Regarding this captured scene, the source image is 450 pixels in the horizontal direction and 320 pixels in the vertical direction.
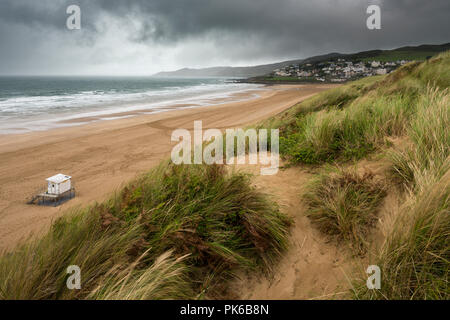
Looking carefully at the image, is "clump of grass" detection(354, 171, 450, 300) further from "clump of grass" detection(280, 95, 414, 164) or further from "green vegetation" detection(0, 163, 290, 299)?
"clump of grass" detection(280, 95, 414, 164)

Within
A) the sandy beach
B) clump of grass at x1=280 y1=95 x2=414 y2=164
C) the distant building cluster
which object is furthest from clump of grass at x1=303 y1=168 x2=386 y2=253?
the distant building cluster

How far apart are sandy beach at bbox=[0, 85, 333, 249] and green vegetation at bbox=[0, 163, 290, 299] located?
80 cm

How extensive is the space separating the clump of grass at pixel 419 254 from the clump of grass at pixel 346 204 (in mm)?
547

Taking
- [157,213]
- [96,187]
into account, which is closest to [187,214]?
[157,213]

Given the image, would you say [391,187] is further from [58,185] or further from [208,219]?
[58,185]

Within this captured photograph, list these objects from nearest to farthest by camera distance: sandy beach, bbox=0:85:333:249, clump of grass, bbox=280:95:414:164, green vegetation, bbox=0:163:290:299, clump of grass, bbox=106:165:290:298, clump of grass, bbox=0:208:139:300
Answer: clump of grass, bbox=0:208:139:300 → green vegetation, bbox=0:163:290:299 → clump of grass, bbox=106:165:290:298 → clump of grass, bbox=280:95:414:164 → sandy beach, bbox=0:85:333:249

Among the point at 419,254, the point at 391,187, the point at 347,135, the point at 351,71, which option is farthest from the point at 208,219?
the point at 351,71

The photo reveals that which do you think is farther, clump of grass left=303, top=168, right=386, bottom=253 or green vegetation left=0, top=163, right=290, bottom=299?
clump of grass left=303, top=168, right=386, bottom=253

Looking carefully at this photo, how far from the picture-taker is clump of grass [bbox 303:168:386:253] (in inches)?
127

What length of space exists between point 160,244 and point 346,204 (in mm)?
2475

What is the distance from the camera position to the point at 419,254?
7.68 ft

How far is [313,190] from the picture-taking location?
3.99 metres
